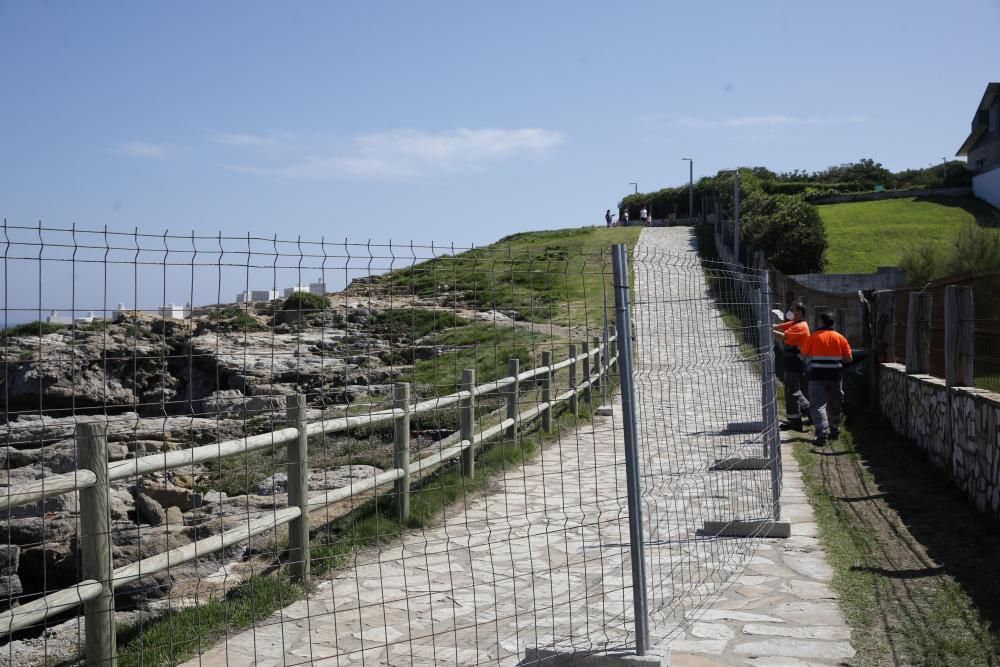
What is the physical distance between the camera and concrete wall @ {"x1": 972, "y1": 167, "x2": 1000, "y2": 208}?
5794 cm

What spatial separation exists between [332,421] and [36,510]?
4.19 meters

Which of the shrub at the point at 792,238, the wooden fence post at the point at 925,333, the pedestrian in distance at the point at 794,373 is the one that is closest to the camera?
the wooden fence post at the point at 925,333

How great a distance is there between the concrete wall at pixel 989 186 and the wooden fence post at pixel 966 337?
53.7 meters

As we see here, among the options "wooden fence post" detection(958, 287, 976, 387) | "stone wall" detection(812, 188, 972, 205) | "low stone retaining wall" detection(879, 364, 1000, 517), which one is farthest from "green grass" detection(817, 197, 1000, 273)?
"wooden fence post" detection(958, 287, 976, 387)

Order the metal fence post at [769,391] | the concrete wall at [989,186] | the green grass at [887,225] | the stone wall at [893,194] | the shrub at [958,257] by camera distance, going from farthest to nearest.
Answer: the stone wall at [893,194] < the concrete wall at [989,186] < the green grass at [887,225] < the shrub at [958,257] < the metal fence post at [769,391]

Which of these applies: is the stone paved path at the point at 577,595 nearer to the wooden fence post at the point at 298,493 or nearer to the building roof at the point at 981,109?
the wooden fence post at the point at 298,493

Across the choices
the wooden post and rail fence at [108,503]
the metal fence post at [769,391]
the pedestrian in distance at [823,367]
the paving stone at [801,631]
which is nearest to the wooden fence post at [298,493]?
the wooden post and rail fence at [108,503]

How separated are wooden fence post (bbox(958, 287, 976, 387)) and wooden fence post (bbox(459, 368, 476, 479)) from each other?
184 inches

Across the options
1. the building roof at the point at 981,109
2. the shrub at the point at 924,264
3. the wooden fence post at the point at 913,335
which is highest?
the building roof at the point at 981,109

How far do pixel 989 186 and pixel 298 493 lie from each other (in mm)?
61115

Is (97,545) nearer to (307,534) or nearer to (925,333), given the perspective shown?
(307,534)

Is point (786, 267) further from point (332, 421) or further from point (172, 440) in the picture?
point (332, 421)

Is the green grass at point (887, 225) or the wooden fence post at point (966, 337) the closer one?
the wooden fence post at point (966, 337)

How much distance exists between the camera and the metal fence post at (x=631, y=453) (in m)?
4.75
